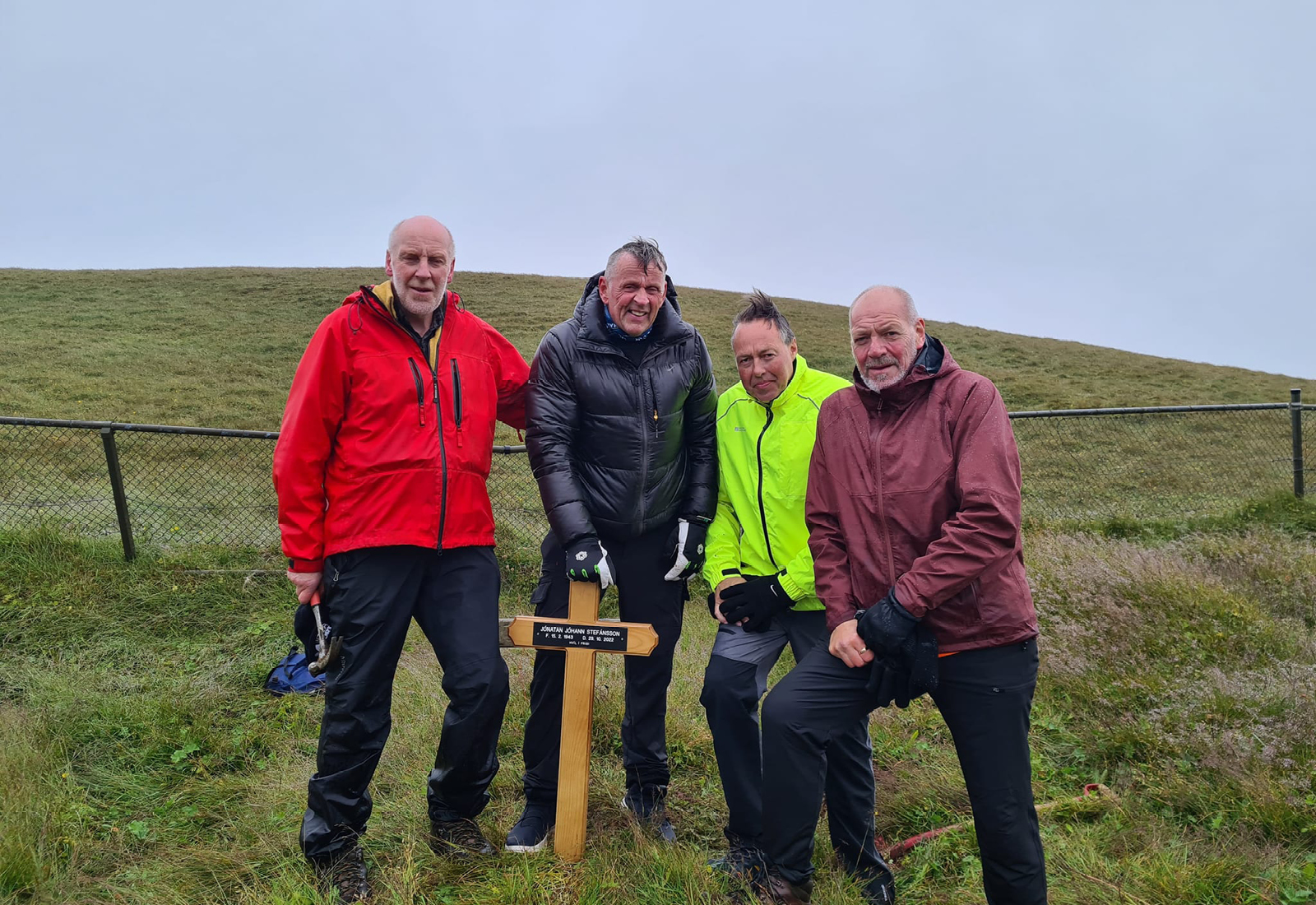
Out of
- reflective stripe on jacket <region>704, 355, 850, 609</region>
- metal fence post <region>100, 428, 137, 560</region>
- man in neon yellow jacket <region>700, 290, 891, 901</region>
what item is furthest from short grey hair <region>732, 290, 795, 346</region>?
metal fence post <region>100, 428, 137, 560</region>

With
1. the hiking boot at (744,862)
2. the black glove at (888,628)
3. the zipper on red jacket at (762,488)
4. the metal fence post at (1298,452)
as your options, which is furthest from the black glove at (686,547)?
the metal fence post at (1298,452)

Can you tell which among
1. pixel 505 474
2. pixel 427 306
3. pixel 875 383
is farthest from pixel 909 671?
pixel 505 474

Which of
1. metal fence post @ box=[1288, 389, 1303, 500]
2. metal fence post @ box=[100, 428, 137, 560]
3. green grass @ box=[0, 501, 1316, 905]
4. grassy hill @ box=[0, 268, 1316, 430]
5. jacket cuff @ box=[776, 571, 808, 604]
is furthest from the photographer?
grassy hill @ box=[0, 268, 1316, 430]

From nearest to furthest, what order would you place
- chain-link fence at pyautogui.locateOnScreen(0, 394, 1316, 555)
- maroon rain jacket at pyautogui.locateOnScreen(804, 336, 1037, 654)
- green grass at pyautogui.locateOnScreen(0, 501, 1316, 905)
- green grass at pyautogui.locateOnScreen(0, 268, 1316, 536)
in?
1. maroon rain jacket at pyautogui.locateOnScreen(804, 336, 1037, 654)
2. green grass at pyautogui.locateOnScreen(0, 501, 1316, 905)
3. chain-link fence at pyautogui.locateOnScreen(0, 394, 1316, 555)
4. green grass at pyautogui.locateOnScreen(0, 268, 1316, 536)

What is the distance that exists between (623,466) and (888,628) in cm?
127

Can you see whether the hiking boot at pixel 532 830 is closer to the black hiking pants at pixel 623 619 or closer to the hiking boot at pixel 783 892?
the black hiking pants at pixel 623 619

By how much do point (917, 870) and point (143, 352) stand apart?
2150cm

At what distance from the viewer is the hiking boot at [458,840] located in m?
3.05

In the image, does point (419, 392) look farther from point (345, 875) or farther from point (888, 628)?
point (888, 628)

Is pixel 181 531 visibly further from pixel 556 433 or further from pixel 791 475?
pixel 791 475

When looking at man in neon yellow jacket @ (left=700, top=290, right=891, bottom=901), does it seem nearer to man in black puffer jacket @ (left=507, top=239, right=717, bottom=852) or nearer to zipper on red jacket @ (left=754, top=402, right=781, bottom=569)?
zipper on red jacket @ (left=754, top=402, right=781, bottom=569)

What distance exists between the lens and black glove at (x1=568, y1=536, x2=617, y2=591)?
10.1 feet

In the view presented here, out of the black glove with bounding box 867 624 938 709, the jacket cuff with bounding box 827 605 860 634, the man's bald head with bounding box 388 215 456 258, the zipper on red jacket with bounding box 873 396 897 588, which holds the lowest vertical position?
the black glove with bounding box 867 624 938 709

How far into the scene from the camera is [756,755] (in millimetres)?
3100
